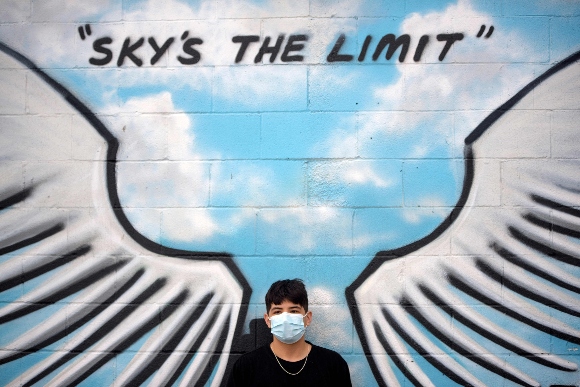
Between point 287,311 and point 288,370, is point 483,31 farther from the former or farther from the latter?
point 288,370

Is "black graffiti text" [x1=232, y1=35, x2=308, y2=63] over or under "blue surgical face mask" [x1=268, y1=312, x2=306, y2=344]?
over

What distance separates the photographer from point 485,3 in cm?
306

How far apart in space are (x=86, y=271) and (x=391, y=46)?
2025 mm

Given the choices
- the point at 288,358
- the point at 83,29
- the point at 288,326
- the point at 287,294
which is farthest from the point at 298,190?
the point at 83,29

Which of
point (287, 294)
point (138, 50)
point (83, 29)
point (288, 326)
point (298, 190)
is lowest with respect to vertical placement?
point (288, 326)

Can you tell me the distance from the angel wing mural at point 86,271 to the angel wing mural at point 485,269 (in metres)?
0.78

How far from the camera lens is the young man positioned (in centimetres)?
259

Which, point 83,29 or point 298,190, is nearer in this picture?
point 298,190

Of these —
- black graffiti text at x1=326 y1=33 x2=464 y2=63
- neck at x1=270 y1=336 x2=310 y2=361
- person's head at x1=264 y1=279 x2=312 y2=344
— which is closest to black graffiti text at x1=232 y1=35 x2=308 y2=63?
black graffiti text at x1=326 y1=33 x2=464 y2=63

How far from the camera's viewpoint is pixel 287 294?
2.66 meters

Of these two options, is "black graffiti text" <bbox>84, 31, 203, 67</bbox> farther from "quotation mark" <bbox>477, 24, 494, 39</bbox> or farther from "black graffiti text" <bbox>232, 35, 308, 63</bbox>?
"quotation mark" <bbox>477, 24, 494, 39</bbox>

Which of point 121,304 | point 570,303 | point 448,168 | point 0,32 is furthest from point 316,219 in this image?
point 0,32

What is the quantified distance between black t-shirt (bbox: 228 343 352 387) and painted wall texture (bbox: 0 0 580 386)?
1.12 ft

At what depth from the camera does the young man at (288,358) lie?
259cm
